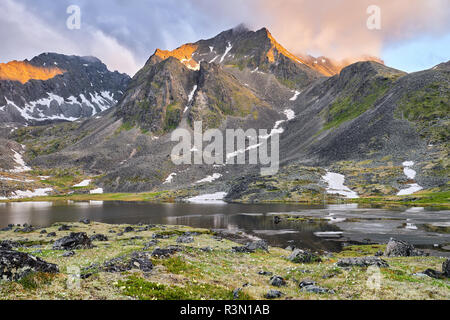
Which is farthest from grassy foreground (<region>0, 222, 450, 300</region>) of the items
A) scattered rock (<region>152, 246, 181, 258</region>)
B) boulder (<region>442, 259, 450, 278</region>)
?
boulder (<region>442, 259, 450, 278</region>)

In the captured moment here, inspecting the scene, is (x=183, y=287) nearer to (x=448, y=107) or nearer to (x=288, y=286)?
(x=288, y=286)

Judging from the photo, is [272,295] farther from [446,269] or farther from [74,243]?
[74,243]

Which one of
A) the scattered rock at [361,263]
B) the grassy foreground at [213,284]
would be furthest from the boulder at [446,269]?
the scattered rock at [361,263]

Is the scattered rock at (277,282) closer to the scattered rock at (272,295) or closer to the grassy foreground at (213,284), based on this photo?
the grassy foreground at (213,284)

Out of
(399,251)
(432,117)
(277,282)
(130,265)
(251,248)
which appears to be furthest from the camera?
(432,117)

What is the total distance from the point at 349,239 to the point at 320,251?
473 inches

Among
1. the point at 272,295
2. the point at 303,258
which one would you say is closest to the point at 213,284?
the point at 272,295

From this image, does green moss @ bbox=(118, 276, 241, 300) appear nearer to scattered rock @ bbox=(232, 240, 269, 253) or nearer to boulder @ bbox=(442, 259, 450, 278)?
boulder @ bbox=(442, 259, 450, 278)

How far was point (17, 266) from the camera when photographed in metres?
15.4

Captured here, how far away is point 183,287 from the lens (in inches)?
690

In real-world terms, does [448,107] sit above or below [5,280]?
above

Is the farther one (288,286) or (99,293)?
(288,286)
